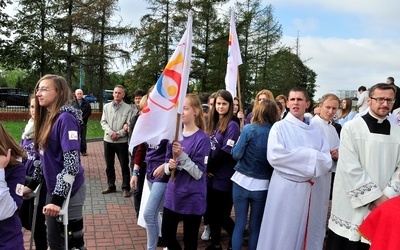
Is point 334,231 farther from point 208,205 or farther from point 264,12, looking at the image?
point 264,12

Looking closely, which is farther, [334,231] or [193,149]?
[193,149]

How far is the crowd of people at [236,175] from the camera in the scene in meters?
3.06

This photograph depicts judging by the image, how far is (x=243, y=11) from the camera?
100 ft

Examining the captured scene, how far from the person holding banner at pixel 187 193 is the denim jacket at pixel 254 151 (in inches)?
18.4

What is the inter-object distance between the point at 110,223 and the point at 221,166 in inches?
86.6

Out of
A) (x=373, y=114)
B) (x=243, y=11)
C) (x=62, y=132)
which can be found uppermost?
(x=243, y=11)

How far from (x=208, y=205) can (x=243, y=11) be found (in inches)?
1105

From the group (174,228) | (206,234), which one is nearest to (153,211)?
(174,228)

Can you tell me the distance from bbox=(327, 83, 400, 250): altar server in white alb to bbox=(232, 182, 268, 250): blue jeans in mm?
839

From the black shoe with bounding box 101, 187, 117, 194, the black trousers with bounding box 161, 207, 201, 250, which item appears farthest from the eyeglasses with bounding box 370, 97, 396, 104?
the black shoe with bounding box 101, 187, 117, 194

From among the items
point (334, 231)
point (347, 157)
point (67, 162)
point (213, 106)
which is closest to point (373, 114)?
point (347, 157)

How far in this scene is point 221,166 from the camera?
4.55 m

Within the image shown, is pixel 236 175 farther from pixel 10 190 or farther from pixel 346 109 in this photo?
pixel 346 109

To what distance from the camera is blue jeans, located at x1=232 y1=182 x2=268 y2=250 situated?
4031 mm
